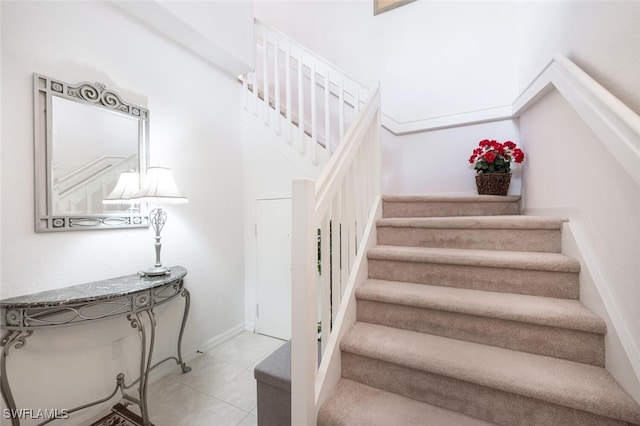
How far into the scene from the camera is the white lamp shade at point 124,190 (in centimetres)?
168

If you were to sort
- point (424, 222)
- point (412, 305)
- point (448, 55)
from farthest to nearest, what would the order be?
1. point (448, 55)
2. point (424, 222)
3. point (412, 305)

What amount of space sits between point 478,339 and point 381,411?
54 centimetres

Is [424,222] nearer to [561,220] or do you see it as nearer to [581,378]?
[561,220]

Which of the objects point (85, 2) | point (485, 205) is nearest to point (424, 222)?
point (485, 205)

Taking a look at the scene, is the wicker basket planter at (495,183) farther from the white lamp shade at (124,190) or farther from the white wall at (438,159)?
the white lamp shade at (124,190)

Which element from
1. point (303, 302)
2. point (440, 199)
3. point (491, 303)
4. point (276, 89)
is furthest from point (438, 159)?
point (303, 302)

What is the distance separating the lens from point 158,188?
165 centimetres

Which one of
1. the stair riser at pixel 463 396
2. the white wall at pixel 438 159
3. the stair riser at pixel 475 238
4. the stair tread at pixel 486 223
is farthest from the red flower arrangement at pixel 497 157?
the stair riser at pixel 463 396

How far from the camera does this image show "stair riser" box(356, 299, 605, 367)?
40.8 inches

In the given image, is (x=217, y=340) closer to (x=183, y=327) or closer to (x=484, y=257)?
(x=183, y=327)

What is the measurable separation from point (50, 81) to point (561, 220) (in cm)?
288

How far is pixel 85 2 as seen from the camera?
64.0 inches

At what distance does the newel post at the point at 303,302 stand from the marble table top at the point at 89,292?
1.01 metres

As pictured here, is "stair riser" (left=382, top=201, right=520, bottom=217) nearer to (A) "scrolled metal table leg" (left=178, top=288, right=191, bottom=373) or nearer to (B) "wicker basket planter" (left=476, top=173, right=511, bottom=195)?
(B) "wicker basket planter" (left=476, top=173, right=511, bottom=195)
